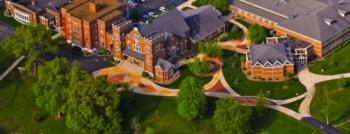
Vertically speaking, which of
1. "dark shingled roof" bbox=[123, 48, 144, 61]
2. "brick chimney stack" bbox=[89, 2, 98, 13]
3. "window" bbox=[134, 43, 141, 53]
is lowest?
"dark shingled roof" bbox=[123, 48, 144, 61]

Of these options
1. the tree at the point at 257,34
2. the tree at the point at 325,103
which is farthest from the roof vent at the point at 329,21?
the tree at the point at 325,103

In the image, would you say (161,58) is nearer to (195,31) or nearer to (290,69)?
(195,31)

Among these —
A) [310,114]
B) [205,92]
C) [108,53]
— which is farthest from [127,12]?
[310,114]

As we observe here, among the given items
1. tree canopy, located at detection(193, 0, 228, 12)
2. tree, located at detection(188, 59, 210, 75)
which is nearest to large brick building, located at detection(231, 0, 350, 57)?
tree canopy, located at detection(193, 0, 228, 12)

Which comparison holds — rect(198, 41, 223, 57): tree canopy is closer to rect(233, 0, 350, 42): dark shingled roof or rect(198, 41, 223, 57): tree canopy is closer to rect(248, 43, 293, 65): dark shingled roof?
rect(248, 43, 293, 65): dark shingled roof

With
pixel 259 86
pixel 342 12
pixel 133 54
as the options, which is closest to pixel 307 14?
pixel 342 12

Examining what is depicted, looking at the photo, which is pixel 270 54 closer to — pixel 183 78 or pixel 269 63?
pixel 269 63
